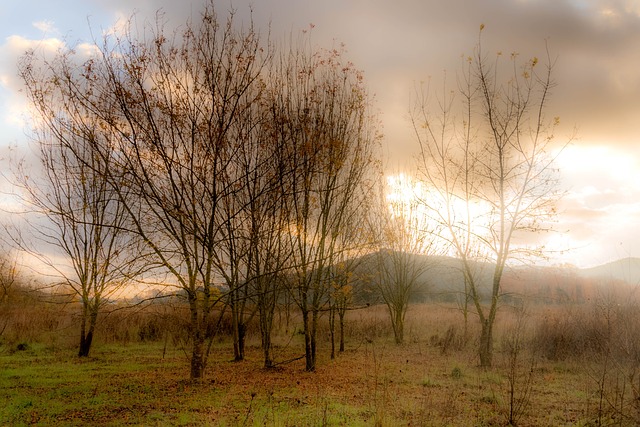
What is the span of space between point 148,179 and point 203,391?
4803mm

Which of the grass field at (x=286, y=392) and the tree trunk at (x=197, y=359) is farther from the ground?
the tree trunk at (x=197, y=359)

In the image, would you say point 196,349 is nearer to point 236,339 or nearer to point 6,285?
point 236,339

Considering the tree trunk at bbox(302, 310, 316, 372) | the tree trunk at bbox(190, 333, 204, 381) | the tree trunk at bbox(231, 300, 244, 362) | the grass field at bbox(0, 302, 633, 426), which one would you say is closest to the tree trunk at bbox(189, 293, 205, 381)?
the tree trunk at bbox(190, 333, 204, 381)

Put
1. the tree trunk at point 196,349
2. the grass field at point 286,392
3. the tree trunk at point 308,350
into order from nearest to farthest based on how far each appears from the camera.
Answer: the grass field at point 286,392 → the tree trunk at point 196,349 → the tree trunk at point 308,350

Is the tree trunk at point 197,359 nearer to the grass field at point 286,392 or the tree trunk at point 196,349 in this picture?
the tree trunk at point 196,349

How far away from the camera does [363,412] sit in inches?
307

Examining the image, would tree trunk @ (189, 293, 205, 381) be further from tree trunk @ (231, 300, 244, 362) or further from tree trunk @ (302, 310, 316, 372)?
tree trunk @ (231, 300, 244, 362)

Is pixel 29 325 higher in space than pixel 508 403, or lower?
higher

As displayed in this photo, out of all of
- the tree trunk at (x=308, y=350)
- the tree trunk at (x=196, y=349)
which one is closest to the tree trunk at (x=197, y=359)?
Result: the tree trunk at (x=196, y=349)

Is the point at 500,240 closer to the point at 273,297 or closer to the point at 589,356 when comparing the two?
the point at 589,356

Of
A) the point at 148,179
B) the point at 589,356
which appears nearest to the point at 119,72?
the point at 148,179

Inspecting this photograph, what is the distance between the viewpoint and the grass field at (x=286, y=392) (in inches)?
289

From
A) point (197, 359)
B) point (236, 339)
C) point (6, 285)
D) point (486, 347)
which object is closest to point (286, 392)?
point (197, 359)

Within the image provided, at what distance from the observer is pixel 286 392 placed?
9.63 meters
